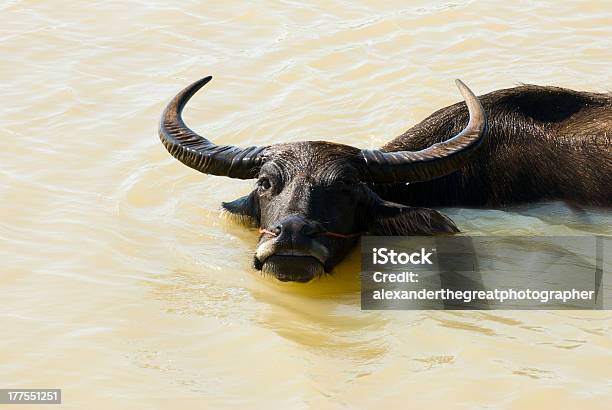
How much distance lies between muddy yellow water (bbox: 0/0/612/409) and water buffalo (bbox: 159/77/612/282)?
0.18m

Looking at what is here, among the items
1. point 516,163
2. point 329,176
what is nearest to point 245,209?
point 329,176

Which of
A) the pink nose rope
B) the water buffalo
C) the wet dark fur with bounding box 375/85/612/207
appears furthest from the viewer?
the wet dark fur with bounding box 375/85/612/207

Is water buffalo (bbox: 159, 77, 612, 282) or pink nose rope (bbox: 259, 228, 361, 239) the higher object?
water buffalo (bbox: 159, 77, 612, 282)

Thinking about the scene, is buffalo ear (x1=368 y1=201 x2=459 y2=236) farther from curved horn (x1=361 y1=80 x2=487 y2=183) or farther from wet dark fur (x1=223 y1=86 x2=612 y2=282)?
curved horn (x1=361 y1=80 x2=487 y2=183)

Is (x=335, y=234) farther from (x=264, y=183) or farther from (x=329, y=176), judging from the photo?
(x=264, y=183)

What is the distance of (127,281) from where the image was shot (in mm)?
6117

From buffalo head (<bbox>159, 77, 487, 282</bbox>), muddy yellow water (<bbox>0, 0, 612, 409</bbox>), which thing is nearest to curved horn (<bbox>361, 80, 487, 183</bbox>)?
buffalo head (<bbox>159, 77, 487, 282</bbox>)

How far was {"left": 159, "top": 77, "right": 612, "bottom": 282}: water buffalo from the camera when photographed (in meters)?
6.21

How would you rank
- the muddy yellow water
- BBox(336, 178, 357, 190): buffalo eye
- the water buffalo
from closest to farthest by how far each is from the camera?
the muddy yellow water → the water buffalo → BBox(336, 178, 357, 190): buffalo eye

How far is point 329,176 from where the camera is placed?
6406 millimetres

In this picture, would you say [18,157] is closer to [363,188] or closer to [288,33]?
[363,188]

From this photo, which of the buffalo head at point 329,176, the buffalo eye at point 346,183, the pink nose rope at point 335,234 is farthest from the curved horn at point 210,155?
the buffalo eye at point 346,183

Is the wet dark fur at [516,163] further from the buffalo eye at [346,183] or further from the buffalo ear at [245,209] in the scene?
the buffalo ear at [245,209]

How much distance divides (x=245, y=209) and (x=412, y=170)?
1.07 m
